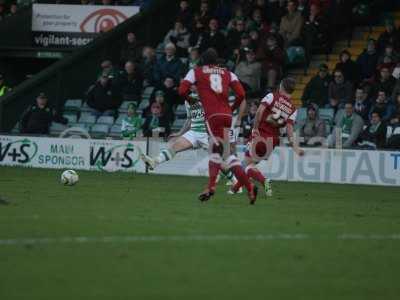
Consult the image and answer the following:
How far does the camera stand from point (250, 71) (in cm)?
2692

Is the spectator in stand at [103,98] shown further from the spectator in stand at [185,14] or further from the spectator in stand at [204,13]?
the spectator in stand at [204,13]

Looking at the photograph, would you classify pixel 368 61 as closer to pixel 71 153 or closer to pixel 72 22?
pixel 71 153

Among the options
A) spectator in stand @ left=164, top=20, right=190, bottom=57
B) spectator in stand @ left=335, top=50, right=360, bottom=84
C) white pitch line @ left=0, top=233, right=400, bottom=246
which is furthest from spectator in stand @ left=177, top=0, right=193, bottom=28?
white pitch line @ left=0, top=233, right=400, bottom=246

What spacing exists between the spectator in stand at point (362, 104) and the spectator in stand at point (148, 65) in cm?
577

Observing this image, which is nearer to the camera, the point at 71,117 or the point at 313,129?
the point at 313,129

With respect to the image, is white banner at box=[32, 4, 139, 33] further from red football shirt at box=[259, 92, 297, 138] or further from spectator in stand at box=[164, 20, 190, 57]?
red football shirt at box=[259, 92, 297, 138]

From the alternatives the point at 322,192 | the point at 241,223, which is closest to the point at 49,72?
the point at 322,192

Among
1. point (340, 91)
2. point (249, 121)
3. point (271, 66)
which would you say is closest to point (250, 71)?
point (271, 66)

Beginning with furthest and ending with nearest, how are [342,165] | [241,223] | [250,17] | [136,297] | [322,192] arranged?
1. [250,17]
2. [342,165]
3. [322,192]
4. [241,223]
5. [136,297]

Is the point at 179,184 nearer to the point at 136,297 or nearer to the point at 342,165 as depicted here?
the point at 342,165

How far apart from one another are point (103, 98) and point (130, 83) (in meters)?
0.79

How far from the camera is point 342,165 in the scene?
953 inches

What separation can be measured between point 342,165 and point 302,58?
176 inches

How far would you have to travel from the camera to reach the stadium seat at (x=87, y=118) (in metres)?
28.8
